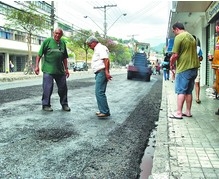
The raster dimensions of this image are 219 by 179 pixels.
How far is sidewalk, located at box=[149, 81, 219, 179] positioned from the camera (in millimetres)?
3483

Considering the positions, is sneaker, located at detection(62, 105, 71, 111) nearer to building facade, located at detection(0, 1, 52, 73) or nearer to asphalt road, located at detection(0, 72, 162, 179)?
asphalt road, located at detection(0, 72, 162, 179)

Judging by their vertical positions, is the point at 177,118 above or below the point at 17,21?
below

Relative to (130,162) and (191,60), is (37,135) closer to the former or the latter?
(130,162)

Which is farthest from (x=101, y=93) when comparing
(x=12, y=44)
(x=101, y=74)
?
(x=12, y=44)

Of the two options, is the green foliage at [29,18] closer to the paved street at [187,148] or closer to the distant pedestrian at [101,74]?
the distant pedestrian at [101,74]

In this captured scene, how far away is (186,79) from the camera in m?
6.67

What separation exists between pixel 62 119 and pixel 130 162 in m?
2.78

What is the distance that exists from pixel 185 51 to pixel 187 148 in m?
2.70

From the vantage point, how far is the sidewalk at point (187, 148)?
3.48 metres

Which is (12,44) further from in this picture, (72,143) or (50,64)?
(72,143)

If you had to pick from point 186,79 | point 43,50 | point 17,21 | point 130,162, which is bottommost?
point 130,162

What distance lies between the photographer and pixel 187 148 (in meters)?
4.42

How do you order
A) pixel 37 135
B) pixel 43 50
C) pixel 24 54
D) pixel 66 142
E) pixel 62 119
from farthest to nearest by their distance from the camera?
pixel 24 54, pixel 43 50, pixel 62 119, pixel 37 135, pixel 66 142

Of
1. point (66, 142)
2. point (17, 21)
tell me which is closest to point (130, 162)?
point (66, 142)
